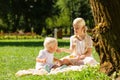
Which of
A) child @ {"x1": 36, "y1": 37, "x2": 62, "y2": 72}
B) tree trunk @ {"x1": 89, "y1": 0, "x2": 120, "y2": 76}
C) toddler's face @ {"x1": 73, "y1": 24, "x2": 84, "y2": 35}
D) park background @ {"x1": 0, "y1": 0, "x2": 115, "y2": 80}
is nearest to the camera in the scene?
tree trunk @ {"x1": 89, "y1": 0, "x2": 120, "y2": 76}

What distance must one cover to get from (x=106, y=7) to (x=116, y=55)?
85cm

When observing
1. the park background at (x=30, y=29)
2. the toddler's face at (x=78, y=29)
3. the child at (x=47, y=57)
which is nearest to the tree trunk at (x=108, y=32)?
the park background at (x=30, y=29)

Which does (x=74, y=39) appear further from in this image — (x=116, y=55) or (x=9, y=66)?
(x=116, y=55)

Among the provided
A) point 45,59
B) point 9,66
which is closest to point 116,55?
point 45,59

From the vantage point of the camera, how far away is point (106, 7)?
7207mm

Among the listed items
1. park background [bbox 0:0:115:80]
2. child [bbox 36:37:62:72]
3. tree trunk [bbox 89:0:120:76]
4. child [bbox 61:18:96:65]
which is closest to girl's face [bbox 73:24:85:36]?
child [bbox 61:18:96:65]

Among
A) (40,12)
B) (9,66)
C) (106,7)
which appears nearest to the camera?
(106,7)

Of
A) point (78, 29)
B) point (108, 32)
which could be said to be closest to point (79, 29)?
point (78, 29)

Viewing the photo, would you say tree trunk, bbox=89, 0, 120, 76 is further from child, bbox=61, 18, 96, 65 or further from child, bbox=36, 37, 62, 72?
child, bbox=61, 18, 96, 65

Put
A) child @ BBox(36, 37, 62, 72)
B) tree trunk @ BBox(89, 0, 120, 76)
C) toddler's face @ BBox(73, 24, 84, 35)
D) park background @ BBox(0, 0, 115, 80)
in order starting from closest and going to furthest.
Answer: tree trunk @ BBox(89, 0, 120, 76) → park background @ BBox(0, 0, 115, 80) → child @ BBox(36, 37, 62, 72) → toddler's face @ BBox(73, 24, 84, 35)

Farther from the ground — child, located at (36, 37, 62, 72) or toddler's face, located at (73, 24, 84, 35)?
toddler's face, located at (73, 24, 84, 35)

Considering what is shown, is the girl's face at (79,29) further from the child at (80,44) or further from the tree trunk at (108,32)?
the tree trunk at (108,32)

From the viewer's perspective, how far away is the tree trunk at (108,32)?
7242mm

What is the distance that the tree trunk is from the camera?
7.24 m
